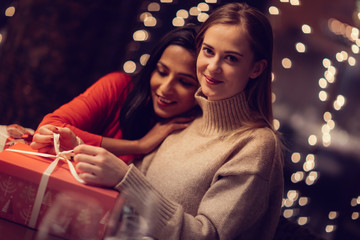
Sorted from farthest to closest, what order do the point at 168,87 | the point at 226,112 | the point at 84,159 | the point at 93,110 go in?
1. the point at 93,110
2. the point at 168,87
3. the point at 226,112
4. the point at 84,159

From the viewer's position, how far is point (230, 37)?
1.30 m

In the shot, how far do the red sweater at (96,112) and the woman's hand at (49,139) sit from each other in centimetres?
19

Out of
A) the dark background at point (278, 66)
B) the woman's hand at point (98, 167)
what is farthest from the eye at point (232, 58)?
the dark background at point (278, 66)

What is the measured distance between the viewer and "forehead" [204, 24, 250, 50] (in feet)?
4.25

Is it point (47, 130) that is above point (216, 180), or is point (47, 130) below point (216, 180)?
above

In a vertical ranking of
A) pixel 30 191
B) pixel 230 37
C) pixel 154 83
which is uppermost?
pixel 230 37

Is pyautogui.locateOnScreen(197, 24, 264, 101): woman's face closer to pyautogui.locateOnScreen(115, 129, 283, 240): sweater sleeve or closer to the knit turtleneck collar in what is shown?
the knit turtleneck collar

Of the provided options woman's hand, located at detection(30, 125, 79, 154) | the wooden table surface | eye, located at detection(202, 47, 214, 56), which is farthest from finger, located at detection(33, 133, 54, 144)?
eye, located at detection(202, 47, 214, 56)

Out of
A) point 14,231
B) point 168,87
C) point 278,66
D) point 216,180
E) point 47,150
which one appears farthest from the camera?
point 278,66

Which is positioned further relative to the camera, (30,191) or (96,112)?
(96,112)

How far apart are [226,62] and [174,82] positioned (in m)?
0.27

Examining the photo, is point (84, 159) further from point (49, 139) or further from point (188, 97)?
point (188, 97)

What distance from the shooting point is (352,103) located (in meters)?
2.71

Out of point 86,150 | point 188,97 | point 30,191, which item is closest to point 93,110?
point 188,97
